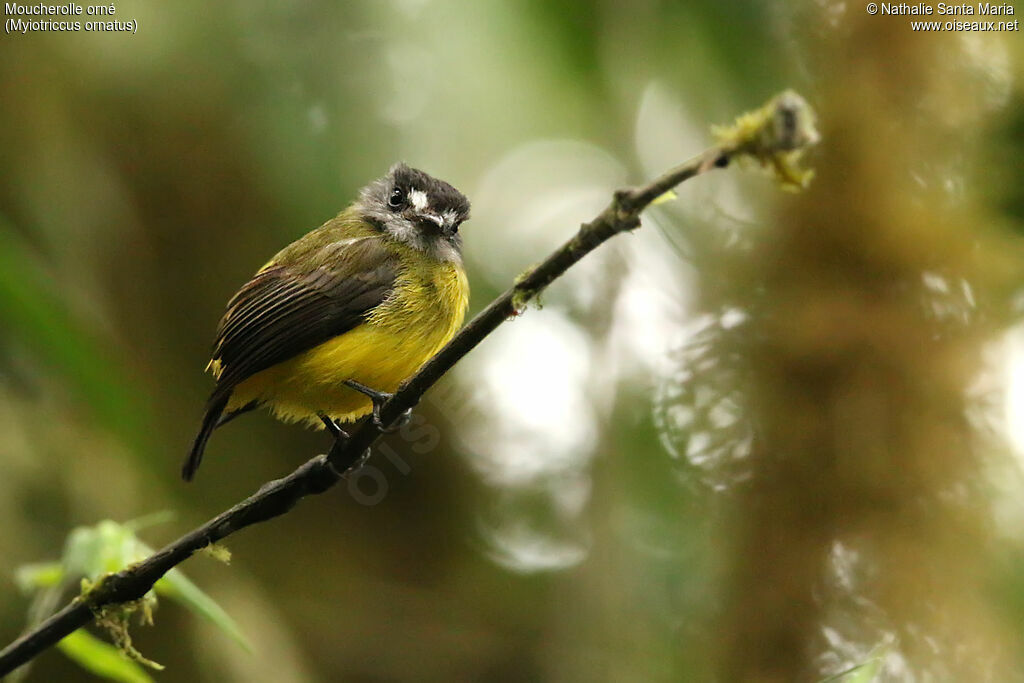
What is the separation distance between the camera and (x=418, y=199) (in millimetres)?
3805

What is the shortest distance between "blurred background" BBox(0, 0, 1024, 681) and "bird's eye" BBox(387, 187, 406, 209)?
59cm

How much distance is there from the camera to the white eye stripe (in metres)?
3.77

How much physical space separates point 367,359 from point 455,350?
4.98ft

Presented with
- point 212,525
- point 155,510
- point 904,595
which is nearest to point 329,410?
point 155,510

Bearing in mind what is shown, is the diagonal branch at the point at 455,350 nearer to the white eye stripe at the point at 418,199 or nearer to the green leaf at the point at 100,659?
the green leaf at the point at 100,659

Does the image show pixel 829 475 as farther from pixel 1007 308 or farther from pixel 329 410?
pixel 329 410

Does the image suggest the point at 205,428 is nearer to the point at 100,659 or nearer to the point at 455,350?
the point at 100,659

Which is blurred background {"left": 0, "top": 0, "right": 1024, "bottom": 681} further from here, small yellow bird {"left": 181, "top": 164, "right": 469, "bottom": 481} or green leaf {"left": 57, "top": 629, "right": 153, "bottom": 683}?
green leaf {"left": 57, "top": 629, "right": 153, "bottom": 683}

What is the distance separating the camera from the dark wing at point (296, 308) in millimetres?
3307

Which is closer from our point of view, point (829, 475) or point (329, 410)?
point (329, 410)

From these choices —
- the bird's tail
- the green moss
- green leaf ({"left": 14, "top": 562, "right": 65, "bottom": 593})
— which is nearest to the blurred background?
the bird's tail

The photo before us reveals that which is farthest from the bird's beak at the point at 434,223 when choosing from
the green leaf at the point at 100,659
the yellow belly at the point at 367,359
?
the green leaf at the point at 100,659

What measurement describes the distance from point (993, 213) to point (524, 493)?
9.36 ft

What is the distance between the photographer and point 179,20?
5.01 meters
